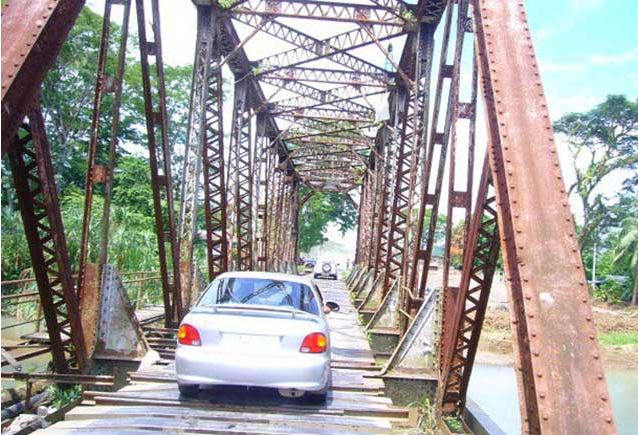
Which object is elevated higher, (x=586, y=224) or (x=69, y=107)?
(x=69, y=107)

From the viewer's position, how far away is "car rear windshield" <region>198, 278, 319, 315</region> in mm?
6828

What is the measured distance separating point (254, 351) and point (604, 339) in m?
30.0

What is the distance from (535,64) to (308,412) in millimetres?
3774

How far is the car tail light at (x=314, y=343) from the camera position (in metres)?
5.97

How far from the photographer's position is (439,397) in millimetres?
7184

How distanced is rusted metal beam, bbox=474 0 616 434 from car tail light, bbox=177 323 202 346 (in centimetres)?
340

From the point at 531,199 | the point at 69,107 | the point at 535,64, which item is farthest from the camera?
the point at 69,107

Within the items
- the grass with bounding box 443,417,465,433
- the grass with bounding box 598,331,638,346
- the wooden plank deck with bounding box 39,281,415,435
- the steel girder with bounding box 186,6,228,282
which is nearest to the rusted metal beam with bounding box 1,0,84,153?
the wooden plank deck with bounding box 39,281,415,435

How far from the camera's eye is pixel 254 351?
5867mm

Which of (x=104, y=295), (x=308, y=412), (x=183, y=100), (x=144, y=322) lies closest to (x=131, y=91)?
(x=183, y=100)

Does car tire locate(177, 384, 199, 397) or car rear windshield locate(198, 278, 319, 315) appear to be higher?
car rear windshield locate(198, 278, 319, 315)

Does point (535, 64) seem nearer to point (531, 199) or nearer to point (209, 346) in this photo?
point (531, 199)

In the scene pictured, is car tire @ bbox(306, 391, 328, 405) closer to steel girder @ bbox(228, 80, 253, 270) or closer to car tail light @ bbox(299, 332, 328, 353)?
car tail light @ bbox(299, 332, 328, 353)

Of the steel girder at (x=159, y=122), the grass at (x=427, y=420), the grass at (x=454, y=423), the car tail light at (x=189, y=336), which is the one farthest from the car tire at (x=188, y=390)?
the steel girder at (x=159, y=122)
